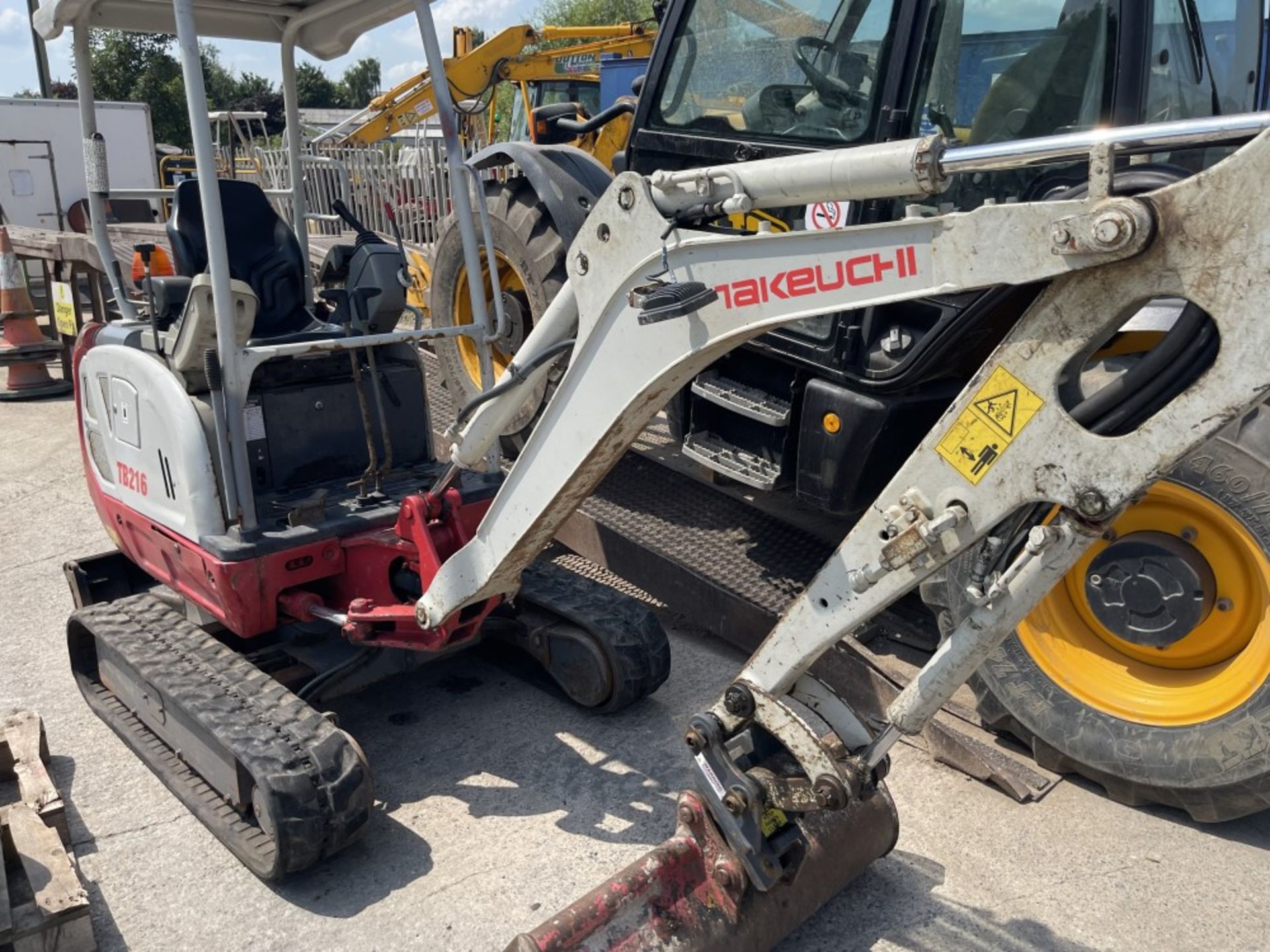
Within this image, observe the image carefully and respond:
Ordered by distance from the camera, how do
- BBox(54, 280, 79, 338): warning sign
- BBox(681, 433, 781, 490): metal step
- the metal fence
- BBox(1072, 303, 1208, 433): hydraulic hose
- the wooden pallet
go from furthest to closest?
the metal fence → BBox(54, 280, 79, 338): warning sign → BBox(681, 433, 781, 490): metal step → the wooden pallet → BBox(1072, 303, 1208, 433): hydraulic hose

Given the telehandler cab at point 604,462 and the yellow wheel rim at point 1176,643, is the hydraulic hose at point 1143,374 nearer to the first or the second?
the telehandler cab at point 604,462

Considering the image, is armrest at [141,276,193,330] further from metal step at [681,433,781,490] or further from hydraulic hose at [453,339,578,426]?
metal step at [681,433,781,490]

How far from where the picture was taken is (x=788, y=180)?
2.24 m

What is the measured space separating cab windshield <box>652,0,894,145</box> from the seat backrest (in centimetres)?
160

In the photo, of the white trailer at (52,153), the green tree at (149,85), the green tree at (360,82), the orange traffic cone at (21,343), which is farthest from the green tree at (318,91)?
the orange traffic cone at (21,343)

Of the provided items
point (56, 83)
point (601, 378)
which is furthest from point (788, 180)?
point (56, 83)

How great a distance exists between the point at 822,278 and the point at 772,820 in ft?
4.20

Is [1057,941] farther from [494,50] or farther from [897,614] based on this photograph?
[494,50]

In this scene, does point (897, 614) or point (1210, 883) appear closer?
point (1210, 883)

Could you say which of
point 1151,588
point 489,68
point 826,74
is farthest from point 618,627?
point 489,68

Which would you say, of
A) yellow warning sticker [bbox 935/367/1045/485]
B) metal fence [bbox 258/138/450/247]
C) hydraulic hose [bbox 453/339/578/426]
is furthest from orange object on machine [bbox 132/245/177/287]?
metal fence [bbox 258/138/450/247]

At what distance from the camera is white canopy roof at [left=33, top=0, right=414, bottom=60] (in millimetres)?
3752

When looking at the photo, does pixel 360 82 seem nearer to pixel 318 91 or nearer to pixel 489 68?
pixel 318 91

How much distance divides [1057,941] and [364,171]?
1060 cm
